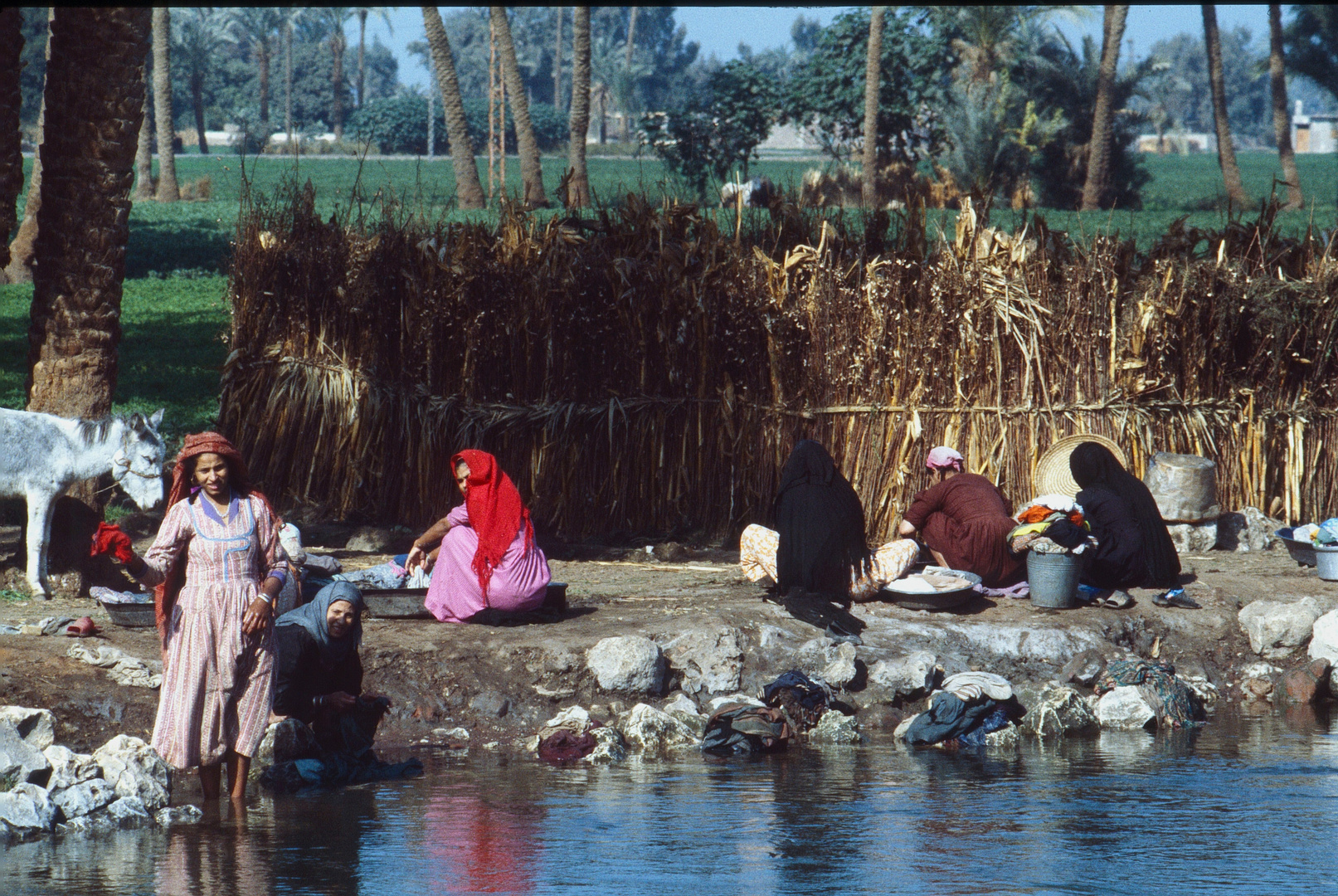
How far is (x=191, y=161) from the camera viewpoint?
201 ft

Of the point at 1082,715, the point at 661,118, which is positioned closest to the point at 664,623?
the point at 1082,715

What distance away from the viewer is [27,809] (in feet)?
19.4

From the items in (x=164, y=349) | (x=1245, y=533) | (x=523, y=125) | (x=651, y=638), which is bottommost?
(x=651, y=638)

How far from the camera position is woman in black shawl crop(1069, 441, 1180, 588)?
30.0ft

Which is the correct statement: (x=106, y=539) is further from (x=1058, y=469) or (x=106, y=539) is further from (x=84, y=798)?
(x=1058, y=469)

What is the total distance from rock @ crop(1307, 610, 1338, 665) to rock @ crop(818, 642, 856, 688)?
2.98m

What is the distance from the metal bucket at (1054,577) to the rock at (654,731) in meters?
2.51

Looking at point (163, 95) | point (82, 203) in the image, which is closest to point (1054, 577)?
point (82, 203)

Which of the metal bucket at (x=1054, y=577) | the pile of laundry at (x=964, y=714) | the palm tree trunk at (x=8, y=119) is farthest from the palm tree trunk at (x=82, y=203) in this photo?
the metal bucket at (x=1054, y=577)

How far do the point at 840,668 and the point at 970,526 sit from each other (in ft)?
4.82

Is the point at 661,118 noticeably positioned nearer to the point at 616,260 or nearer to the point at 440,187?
the point at 440,187

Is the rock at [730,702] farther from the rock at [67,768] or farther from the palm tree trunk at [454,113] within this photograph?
the palm tree trunk at [454,113]

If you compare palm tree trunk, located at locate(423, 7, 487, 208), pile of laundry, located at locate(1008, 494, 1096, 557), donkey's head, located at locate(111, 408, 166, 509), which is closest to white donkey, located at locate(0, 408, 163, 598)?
donkey's head, located at locate(111, 408, 166, 509)

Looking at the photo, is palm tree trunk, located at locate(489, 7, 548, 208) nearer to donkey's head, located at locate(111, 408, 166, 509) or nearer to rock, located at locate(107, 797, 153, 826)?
donkey's head, located at locate(111, 408, 166, 509)
